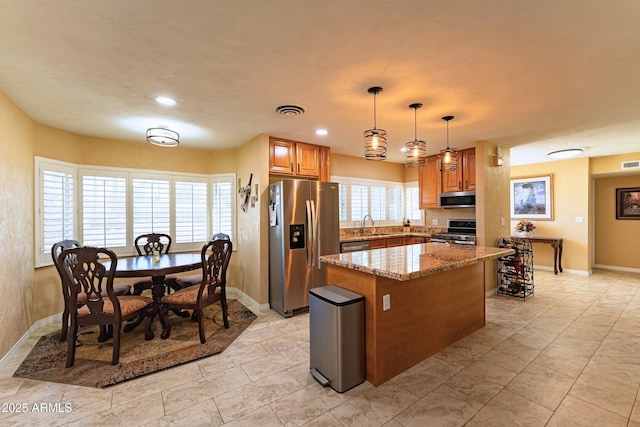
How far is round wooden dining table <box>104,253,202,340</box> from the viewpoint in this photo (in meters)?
3.06

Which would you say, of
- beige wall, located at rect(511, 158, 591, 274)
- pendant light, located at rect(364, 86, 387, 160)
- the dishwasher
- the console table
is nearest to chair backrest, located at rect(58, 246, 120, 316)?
pendant light, located at rect(364, 86, 387, 160)

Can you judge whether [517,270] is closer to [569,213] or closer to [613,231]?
[569,213]

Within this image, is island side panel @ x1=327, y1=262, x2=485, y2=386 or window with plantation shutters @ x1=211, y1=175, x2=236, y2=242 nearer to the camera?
island side panel @ x1=327, y1=262, x2=485, y2=386

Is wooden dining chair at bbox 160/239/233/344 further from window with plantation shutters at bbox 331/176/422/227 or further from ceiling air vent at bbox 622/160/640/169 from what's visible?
ceiling air vent at bbox 622/160/640/169

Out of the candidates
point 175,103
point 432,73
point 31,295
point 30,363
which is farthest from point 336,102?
point 31,295

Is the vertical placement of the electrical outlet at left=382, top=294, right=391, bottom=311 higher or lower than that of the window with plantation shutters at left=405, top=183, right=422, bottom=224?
lower

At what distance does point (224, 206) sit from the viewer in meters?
4.92

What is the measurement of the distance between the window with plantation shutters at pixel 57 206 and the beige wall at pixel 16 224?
0.18 m

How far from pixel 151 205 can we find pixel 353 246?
329 cm

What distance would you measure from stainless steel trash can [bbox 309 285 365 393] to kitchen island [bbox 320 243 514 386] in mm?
84

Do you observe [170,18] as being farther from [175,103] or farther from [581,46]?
[581,46]

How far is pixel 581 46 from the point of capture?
1.97m

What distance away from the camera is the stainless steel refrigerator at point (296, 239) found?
12.8ft

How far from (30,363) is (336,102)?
383cm
